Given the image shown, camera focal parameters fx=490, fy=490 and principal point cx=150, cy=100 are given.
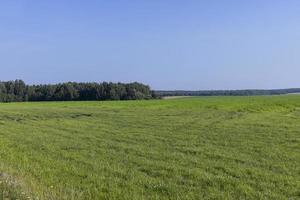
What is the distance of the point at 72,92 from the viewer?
154750 mm

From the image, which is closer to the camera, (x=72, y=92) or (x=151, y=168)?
(x=151, y=168)

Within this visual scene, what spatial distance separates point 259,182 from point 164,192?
2.41 meters

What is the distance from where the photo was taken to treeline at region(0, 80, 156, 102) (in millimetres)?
155000

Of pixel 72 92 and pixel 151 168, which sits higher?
pixel 72 92

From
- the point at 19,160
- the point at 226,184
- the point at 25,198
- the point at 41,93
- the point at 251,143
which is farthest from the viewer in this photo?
the point at 41,93

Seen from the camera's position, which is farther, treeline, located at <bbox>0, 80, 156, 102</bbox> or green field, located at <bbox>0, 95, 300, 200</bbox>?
treeline, located at <bbox>0, 80, 156, 102</bbox>

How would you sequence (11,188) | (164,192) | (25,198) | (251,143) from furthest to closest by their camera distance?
(251,143)
(164,192)
(11,188)
(25,198)

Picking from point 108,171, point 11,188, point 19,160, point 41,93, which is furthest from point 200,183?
point 41,93

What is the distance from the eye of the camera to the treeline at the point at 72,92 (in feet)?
509

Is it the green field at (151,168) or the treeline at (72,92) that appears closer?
the green field at (151,168)

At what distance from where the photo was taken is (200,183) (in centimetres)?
1103

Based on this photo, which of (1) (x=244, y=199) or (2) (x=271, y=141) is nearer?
(1) (x=244, y=199)

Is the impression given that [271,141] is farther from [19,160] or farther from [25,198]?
[25,198]

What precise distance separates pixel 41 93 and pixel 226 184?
→ 5986 inches
